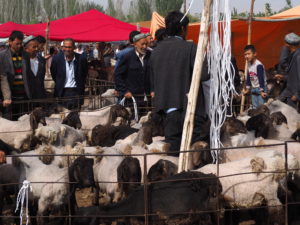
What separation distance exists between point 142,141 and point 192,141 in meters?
1.97

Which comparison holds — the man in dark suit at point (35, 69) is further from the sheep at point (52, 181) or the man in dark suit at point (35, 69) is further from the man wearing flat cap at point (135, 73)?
the sheep at point (52, 181)

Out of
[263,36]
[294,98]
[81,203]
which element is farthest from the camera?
[263,36]

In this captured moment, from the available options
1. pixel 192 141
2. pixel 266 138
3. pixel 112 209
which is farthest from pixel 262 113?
pixel 112 209

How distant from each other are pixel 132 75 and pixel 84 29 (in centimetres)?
891

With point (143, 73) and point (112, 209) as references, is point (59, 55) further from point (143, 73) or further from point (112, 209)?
point (112, 209)

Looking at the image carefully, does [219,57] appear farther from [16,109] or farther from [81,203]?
[16,109]

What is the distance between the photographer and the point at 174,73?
23.1ft

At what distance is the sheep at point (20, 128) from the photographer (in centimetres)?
977

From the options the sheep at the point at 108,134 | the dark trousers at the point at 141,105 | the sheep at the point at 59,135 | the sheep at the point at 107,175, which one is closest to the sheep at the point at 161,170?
the sheep at the point at 107,175

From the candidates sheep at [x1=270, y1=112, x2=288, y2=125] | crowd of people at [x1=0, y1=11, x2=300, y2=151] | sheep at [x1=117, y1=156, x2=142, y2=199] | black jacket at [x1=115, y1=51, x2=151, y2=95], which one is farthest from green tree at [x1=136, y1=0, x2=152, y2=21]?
sheep at [x1=117, y1=156, x2=142, y2=199]

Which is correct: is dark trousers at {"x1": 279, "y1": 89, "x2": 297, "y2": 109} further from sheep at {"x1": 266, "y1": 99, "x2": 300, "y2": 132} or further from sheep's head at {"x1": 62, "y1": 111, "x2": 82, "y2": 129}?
sheep's head at {"x1": 62, "y1": 111, "x2": 82, "y2": 129}

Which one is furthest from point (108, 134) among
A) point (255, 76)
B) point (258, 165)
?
point (258, 165)

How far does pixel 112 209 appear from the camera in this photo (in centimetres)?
610

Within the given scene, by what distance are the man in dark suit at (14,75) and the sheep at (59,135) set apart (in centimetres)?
117
